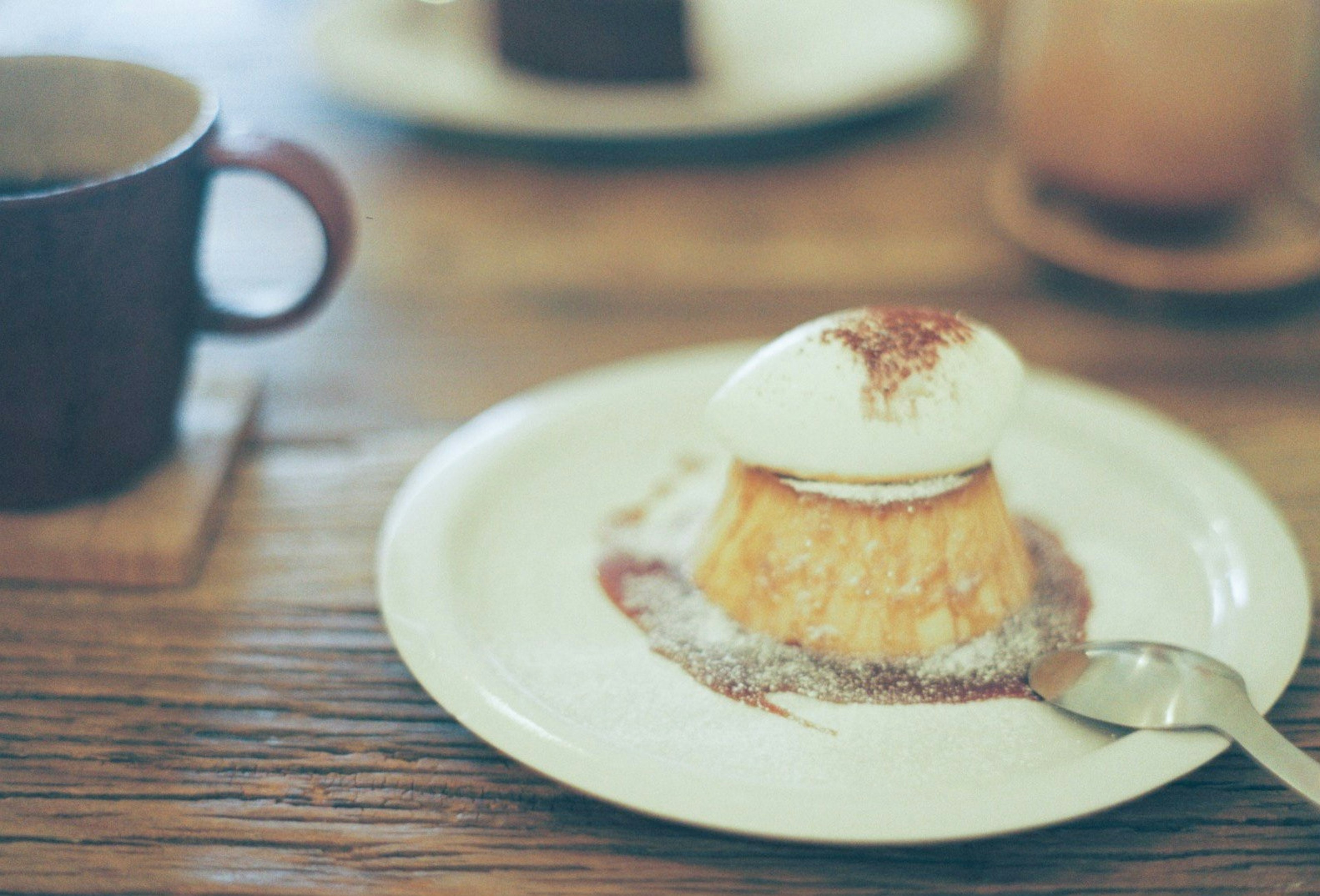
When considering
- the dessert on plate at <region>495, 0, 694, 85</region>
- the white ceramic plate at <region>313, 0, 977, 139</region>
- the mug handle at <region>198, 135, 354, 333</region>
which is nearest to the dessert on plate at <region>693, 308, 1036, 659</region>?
the mug handle at <region>198, 135, 354, 333</region>

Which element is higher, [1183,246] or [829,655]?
[1183,246]

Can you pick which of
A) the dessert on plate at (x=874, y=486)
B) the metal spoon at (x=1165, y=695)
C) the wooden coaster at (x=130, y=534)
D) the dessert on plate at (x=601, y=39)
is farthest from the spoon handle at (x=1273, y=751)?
the dessert on plate at (x=601, y=39)

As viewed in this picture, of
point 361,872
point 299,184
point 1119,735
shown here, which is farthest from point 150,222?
point 1119,735

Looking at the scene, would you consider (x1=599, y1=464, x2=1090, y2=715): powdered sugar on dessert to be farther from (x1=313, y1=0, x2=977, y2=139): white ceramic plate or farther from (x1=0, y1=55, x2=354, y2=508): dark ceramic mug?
(x1=313, y1=0, x2=977, y2=139): white ceramic plate

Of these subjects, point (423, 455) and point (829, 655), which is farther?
point (423, 455)

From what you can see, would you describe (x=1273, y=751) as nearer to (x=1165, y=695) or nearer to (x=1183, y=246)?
(x=1165, y=695)

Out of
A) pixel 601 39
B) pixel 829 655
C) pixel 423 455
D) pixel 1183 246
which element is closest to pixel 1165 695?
pixel 829 655
